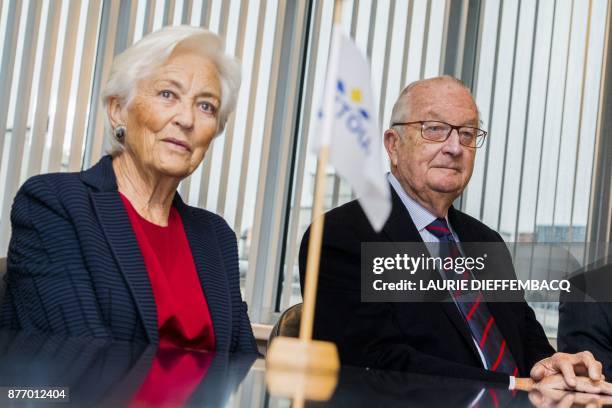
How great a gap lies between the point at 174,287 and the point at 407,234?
0.81 meters

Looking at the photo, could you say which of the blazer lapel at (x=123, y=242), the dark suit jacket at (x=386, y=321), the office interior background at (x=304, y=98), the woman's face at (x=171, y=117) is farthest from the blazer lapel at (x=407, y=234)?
the office interior background at (x=304, y=98)

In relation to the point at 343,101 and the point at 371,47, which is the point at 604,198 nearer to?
the point at 371,47

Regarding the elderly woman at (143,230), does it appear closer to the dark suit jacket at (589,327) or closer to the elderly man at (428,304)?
the elderly man at (428,304)

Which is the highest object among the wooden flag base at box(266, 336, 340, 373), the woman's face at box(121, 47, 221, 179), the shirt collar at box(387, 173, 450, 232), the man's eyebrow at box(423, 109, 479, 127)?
the man's eyebrow at box(423, 109, 479, 127)

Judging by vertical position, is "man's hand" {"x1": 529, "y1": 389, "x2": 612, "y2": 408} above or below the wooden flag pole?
below

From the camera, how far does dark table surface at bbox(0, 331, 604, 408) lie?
0.97 metres

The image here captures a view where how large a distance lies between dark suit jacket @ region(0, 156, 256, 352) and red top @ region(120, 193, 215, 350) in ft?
0.19

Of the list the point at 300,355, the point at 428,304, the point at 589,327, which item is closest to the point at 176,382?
the point at 300,355

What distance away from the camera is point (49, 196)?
1.91m

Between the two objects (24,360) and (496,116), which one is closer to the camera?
(24,360)

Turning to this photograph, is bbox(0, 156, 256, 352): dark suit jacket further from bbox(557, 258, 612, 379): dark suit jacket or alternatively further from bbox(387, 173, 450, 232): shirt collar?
bbox(557, 258, 612, 379): dark suit jacket

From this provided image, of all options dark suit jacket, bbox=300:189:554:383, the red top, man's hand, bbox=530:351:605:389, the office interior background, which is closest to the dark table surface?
the red top

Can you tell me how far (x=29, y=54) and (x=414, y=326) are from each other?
215 cm

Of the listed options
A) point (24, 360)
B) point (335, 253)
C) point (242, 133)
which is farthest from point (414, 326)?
point (242, 133)
